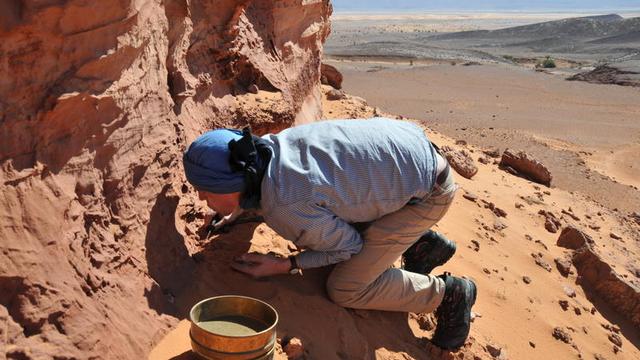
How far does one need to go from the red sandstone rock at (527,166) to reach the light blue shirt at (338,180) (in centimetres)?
537

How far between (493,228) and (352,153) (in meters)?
3.14

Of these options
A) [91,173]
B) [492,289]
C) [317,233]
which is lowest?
[492,289]

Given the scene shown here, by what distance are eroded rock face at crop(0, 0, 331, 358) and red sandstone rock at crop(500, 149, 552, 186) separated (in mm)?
5301

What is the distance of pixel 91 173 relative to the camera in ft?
9.53

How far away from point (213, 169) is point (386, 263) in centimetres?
98

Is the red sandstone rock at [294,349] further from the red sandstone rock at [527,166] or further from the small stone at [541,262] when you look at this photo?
the red sandstone rock at [527,166]

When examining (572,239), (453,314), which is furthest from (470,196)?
(453,314)

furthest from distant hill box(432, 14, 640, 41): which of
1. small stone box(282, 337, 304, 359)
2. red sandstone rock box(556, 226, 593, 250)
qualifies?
small stone box(282, 337, 304, 359)

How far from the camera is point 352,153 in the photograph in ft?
9.91

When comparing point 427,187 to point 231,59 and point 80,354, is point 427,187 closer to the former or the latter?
point 80,354

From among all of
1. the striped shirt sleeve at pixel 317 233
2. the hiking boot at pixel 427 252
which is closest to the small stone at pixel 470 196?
the hiking boot at pixel 427 252

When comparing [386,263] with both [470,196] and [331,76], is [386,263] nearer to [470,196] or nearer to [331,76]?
[470,196]

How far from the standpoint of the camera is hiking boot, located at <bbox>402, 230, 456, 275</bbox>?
3.89 metres

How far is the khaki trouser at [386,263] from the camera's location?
10.7 ft
